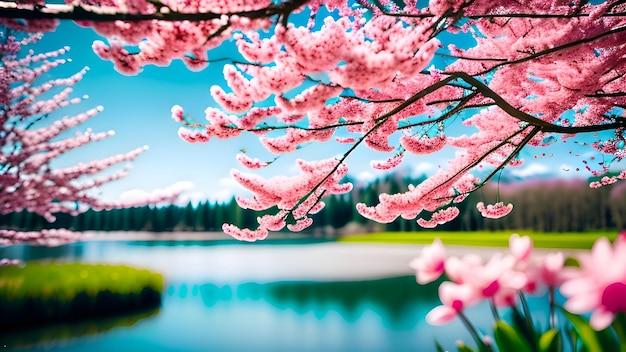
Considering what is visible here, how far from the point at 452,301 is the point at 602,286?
0.99 ft

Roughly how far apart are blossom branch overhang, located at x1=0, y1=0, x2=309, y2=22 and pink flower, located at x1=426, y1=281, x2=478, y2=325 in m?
1.13

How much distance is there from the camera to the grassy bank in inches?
242

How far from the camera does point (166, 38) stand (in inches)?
67.7

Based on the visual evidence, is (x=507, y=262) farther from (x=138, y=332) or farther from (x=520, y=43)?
(x=138, y=332)

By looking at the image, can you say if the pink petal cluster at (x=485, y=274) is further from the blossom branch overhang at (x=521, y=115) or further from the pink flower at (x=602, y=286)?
the blossom branch overhang at (x=521, y=115)

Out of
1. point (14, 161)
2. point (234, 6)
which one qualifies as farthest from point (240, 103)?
point (14, 161)

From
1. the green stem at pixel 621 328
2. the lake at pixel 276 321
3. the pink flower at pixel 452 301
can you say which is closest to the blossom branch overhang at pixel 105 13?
the pink flower at pixel 452 301

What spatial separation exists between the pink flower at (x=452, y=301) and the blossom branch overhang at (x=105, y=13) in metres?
1.13

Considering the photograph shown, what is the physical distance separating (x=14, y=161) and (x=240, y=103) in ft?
17.9

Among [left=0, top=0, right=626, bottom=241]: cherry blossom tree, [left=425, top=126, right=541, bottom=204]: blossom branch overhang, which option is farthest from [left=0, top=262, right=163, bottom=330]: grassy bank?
[left=425, top=126, right=541, bottom=204]: blossom branch overhang

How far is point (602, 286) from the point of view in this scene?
29.3 inches

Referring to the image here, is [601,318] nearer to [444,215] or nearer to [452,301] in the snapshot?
[452,301]

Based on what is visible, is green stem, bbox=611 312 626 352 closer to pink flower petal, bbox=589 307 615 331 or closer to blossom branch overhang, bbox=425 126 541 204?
pink flower petal, bbox=589 307 615 331

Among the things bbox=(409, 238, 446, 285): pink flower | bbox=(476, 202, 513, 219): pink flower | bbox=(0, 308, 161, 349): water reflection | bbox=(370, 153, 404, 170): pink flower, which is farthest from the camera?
bbox=(0, 308, 161, 349): water reflection
